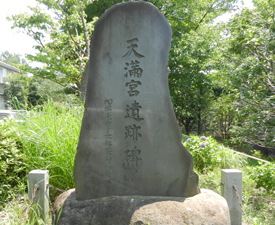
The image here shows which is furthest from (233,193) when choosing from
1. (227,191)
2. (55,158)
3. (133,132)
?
(55,158)

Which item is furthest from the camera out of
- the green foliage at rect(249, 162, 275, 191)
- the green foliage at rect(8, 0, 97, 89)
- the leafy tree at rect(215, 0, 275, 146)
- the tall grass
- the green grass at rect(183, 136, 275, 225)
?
the green foliage at rect(8, 0, 97, 89)

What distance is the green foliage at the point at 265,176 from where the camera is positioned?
3.49m

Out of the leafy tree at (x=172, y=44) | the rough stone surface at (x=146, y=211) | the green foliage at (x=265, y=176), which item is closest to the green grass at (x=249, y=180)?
the green foliage at (x=265, y=176)

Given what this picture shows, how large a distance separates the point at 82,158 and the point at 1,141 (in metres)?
1.71

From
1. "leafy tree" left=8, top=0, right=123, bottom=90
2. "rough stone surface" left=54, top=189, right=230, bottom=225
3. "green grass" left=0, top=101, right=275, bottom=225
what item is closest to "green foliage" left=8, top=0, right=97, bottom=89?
"leafy tree" left=8, top=0, right=123, bottom=90

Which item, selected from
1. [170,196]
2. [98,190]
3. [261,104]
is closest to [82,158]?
[98,190]

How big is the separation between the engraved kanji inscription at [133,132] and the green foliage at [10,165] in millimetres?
1881

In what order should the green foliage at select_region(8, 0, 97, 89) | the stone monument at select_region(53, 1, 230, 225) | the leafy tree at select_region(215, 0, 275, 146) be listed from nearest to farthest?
1. the stone monument at select_region(53, 1, 230, 225)
2. the leafy tree at select_region(215, 0, 275, 146)
3. the green foliage at select_region(8, 0, 97, 89)

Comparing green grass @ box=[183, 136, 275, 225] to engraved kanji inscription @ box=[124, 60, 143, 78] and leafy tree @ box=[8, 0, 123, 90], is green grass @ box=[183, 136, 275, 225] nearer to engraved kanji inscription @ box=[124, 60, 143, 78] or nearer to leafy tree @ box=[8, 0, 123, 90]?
A: engraved kanji inscription @ box=[124, 60, 143, 78]

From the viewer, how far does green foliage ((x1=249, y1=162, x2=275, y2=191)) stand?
11.5 ft

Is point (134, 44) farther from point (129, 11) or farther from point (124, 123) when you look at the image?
point (124, 123)

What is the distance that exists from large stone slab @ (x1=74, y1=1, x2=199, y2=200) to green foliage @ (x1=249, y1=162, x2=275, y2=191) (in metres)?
1.90

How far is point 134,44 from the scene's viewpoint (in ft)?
7.95

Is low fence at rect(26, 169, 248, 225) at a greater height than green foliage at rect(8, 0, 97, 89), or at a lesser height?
lesser
